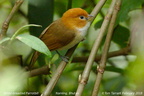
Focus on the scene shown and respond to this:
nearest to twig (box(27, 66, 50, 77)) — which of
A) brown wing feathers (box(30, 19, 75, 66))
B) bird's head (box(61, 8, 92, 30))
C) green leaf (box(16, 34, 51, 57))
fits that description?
brown wing feathers (box(30, 19, 75, 66))

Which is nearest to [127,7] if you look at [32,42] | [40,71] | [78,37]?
[78,37]

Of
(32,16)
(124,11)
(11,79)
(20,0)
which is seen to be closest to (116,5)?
(124,11)

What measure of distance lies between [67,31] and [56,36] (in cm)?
14

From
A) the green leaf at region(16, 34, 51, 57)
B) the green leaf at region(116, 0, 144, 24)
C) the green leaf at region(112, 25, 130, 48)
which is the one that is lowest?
the green leaf at region(112, 25, 130, 48)

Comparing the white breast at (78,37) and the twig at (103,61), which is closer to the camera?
the twig at (103,61)

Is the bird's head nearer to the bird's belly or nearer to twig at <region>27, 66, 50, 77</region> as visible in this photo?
the bird's belly

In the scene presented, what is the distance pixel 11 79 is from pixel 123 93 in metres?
1.65

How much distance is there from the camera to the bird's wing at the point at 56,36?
7.75ft

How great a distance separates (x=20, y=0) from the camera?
1.79 meters

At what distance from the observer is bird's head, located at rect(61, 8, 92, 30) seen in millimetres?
2557

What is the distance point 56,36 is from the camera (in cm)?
245

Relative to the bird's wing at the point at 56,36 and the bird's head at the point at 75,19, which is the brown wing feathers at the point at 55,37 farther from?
the bird's head at the point at 75,19

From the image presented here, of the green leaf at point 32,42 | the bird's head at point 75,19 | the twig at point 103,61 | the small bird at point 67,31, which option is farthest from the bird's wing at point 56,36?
the green leaf at point 32,42

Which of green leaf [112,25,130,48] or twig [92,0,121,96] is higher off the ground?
twig [92,0,121,96]
